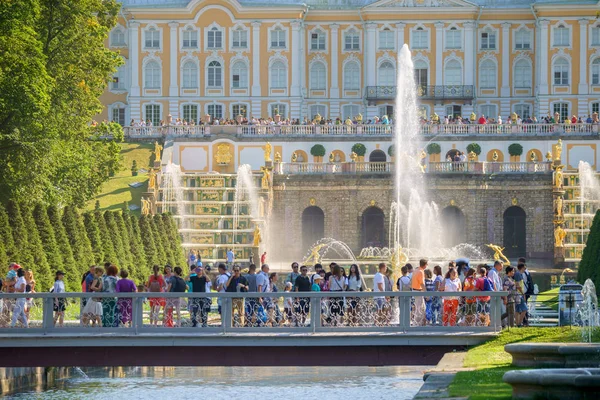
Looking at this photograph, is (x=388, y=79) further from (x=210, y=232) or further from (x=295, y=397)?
(x=295, y=397)

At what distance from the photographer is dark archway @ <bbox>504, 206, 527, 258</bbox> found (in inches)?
2817

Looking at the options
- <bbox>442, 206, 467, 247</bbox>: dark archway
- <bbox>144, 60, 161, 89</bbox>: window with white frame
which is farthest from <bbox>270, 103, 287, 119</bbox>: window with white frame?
<bbox>442, 206, 467, 247</bbox>: dark archway

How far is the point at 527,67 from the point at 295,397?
2361 inches

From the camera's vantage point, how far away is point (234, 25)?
90000 mm

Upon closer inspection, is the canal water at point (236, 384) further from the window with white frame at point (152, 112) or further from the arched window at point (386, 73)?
the arched window at point (386, 73)

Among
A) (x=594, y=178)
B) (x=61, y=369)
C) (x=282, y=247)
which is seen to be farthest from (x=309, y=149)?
(x=61, y=369)

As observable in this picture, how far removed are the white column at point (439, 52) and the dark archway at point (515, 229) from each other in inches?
762

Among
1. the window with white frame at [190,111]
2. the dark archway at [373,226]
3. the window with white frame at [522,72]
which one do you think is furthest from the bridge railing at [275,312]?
the window with white frame at [522,72]

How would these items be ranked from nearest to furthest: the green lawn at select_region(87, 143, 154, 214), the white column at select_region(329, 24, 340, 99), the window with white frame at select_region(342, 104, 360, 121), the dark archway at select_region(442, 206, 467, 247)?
the green lawn at select_region(87, 143, 154, 214) → the dark archway at select_region(442, 206, 467, 247) → the window with white frame at select_region(342, 104, 360, 121) → the white column at select_region(329, 24, 340, 99)

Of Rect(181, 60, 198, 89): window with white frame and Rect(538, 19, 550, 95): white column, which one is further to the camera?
Rect(181, 60, 198, 89): window with white frame

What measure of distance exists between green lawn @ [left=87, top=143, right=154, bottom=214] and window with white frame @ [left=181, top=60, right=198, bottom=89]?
11.8 m

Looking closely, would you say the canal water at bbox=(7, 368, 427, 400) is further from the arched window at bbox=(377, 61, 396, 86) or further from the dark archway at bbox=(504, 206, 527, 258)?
the arched window at bbox=(377, 61, 396, 86)

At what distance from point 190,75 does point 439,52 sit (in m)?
14.3

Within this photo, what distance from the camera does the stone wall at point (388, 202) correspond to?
234ft
